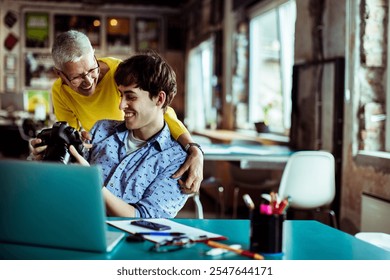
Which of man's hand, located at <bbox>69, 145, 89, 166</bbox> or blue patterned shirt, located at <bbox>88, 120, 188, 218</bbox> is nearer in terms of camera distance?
man's hand, located at <bbox>69, 145, 89, 166</bbox>

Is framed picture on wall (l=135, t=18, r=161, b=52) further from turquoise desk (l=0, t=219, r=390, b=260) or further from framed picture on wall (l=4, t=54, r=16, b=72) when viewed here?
turquoise desk (l=0, t=219, r=390, b=260)

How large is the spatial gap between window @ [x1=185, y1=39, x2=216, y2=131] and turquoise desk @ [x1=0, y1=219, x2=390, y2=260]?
707 cm

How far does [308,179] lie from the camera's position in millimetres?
3617

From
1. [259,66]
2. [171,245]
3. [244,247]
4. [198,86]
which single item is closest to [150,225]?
[171,245]

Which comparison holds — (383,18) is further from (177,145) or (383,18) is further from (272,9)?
(272,9)

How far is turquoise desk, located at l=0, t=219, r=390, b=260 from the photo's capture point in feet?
4.10

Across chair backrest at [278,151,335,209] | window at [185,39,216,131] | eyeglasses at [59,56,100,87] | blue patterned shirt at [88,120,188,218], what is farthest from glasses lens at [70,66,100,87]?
window at [185,39,216,131]

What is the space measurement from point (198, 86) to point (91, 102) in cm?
706

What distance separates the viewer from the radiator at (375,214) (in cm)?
320

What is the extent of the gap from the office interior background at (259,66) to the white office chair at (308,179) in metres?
0.22

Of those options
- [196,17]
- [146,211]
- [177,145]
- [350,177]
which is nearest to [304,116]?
[350,177]

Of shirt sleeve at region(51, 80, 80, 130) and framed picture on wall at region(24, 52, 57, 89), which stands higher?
framed picture on wall at region(24, 52, 57, 89)

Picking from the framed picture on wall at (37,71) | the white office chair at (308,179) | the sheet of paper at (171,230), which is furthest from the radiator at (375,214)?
the framed picture on wall at (37,71)

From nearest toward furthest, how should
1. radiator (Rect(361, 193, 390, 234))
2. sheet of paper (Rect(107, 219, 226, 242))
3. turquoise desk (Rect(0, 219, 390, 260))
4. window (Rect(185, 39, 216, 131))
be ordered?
turquoise desk (Rect(0, 219, 390, 260)) < sheet of paper (Rect(107, 219, 226, 242)) < radiator (Rect(361, 193, 390, 234)) < window (Rect(185, 39, 216, 131))
